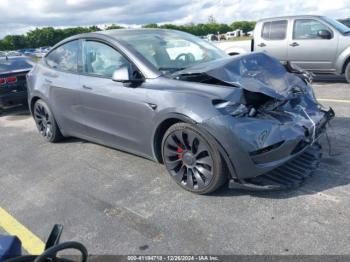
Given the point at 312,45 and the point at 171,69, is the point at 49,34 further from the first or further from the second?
the point at 171,69

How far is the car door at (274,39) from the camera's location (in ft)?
31.7

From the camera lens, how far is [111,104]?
4.34 m

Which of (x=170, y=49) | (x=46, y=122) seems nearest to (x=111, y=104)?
(x=170, y=49)

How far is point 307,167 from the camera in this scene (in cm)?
385

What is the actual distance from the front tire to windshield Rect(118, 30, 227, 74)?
84cm

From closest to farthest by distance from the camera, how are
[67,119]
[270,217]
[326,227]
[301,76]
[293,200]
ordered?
[326,227]
[270,217]
[293,200]
[301,76]
[67,119]

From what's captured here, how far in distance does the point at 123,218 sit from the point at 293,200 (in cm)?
157

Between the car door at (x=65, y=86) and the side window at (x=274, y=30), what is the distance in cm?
616

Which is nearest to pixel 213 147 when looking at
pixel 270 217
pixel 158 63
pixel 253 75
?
pixel 270 217

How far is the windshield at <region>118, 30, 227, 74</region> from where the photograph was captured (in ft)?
14.1

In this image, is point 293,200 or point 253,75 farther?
point 253,75

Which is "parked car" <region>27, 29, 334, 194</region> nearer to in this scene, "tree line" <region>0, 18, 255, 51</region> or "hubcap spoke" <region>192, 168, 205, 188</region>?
"hubcap spoke" <region>192, 168, 205, 188</region>

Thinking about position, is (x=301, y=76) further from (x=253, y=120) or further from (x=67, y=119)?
(x=67, y=119)

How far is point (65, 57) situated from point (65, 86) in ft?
1.72
